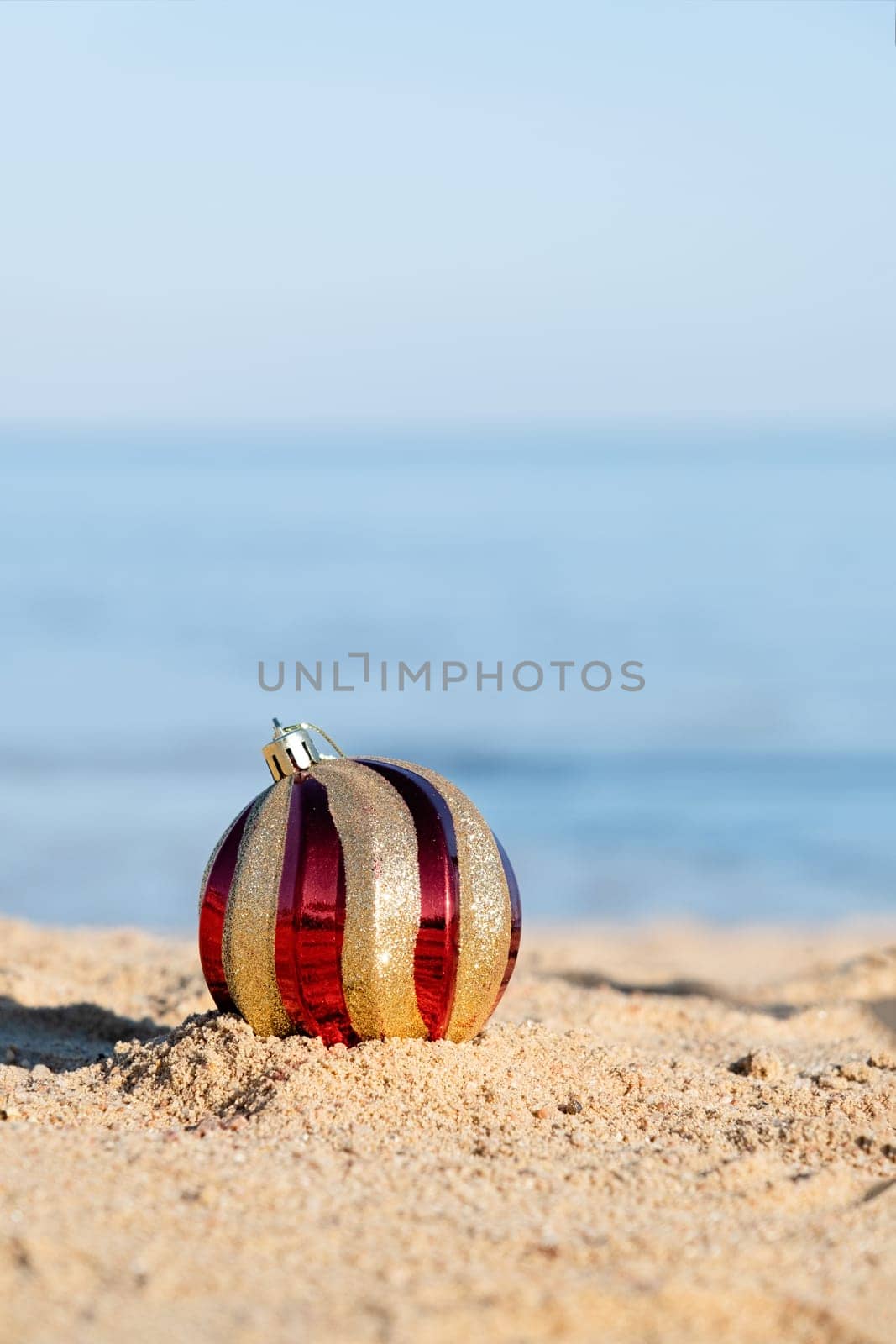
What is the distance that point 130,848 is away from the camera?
12.7m

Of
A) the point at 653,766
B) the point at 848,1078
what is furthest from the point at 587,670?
the point at 848,1078

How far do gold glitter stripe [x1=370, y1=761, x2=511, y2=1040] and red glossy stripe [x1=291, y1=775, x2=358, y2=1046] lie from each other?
14.9 inches

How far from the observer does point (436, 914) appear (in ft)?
14.6

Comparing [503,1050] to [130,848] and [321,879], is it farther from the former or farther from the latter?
[130,848]

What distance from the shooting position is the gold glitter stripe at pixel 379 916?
14.3 feet

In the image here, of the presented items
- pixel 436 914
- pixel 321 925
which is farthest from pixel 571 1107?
pixel 321 925

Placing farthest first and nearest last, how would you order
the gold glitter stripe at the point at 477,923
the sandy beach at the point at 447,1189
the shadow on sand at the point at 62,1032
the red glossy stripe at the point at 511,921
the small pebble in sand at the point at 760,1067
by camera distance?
1. the shadow on sand at the point at 62,1032
2. the small pebble in sand at the point at 760,1067
3. the red glossy stripe at the point at 511,921
4. the gold glitter stripe at the point at 477,923
5. the sandy beach at the point at 447,1189

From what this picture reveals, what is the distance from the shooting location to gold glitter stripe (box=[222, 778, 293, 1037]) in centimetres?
443

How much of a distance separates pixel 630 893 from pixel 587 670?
35.1ft

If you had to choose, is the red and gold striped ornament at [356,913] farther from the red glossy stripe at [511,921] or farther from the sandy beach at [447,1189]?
the sandy beach at [447,1189]

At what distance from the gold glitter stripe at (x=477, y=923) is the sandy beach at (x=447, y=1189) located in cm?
15

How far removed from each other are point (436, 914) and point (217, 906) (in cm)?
70

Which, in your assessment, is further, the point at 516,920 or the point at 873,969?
the point at 873,969

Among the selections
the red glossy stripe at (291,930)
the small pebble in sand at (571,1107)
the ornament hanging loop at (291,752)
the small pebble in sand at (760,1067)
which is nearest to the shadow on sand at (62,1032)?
the red glossy stripe at (291,930)
